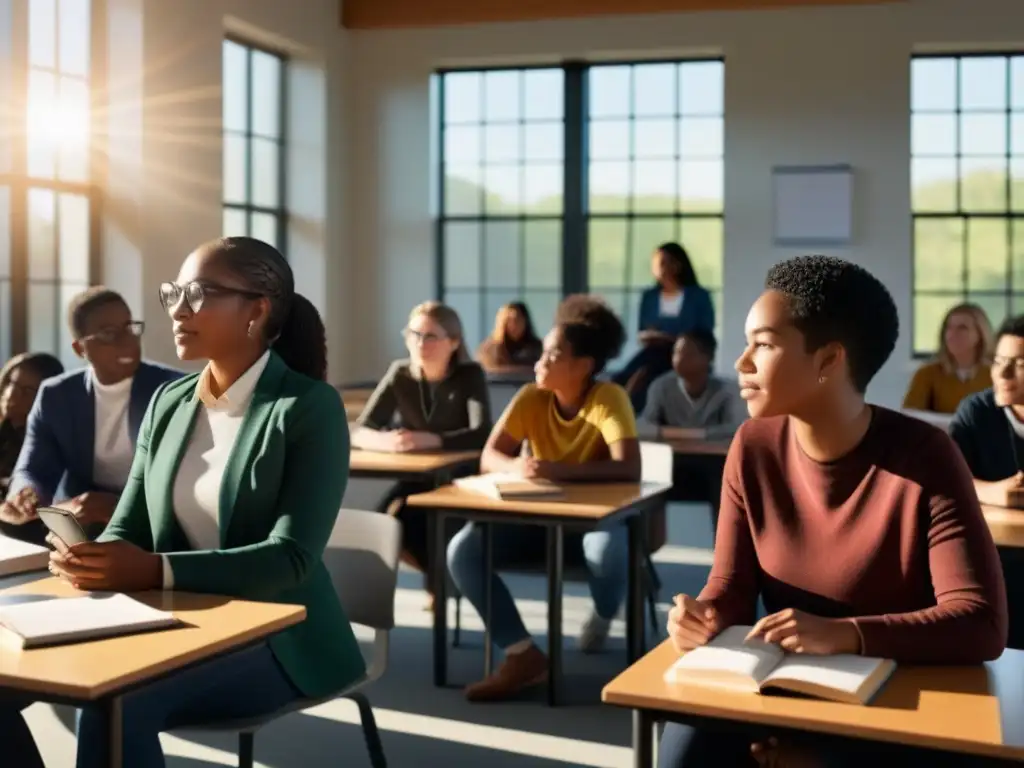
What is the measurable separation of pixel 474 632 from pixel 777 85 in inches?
224

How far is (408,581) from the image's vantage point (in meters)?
6.07

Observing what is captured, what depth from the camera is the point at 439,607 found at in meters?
4.35

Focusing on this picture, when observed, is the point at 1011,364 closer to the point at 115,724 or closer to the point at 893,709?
the point at 893,709

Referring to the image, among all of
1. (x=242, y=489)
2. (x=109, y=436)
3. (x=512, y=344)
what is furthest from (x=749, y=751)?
(x=512, y=344)

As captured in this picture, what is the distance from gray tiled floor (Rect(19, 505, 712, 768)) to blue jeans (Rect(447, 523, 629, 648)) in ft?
0.83

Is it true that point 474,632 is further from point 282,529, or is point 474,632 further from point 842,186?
point 842,186

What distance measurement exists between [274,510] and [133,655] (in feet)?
2.07

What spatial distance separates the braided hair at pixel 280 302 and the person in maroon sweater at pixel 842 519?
0.97 metres

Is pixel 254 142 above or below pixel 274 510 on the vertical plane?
above

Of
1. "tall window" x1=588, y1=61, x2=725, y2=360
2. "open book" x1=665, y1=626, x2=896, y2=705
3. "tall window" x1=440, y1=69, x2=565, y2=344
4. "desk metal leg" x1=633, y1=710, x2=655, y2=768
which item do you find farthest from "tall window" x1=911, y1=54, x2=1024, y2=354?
"desk metal leg" x1=633, y1=710, x2=655, y2=768

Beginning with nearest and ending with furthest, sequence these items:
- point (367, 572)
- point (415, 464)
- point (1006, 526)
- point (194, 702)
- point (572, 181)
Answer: point (194, 702) < point (367, 572) < point (1006, 526) < point (415, 464) < point (572, 181)

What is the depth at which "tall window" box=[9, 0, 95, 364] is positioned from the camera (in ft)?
23.6

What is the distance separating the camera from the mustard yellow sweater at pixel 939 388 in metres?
6.19

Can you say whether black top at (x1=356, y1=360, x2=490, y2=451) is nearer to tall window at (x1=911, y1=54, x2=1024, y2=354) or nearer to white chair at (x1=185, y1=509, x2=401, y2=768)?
white chair at (x1=185, y1=509, x2=401, y2=768)
